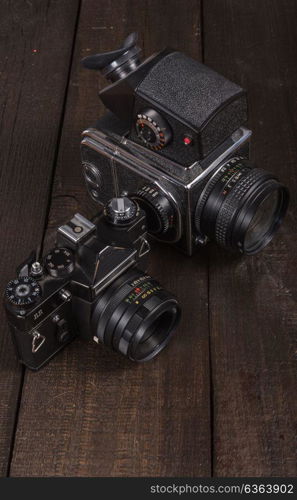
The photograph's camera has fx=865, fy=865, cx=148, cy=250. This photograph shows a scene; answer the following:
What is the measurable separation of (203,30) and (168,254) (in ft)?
2.22

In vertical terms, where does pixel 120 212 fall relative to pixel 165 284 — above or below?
above

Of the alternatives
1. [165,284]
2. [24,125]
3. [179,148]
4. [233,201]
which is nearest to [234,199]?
[233,201]

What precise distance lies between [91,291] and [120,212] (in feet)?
0.49

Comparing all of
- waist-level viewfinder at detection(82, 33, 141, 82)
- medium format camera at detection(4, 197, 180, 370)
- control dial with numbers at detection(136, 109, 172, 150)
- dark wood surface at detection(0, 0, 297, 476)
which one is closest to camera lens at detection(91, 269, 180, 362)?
medium format camera at detection(4, 197, 180, 370)

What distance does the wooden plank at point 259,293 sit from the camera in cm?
151

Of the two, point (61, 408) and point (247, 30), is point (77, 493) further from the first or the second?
point (247, 30)

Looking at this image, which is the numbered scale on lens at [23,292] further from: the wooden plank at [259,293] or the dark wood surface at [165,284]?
the wooden plank at [259,293]

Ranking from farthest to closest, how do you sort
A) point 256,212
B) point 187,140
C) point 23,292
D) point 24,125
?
point 24,125 < point 256,212 < point 187,140 < point 23,292

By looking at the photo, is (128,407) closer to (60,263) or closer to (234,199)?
(60,263)

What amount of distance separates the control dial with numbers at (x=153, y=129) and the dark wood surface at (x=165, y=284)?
268 mm

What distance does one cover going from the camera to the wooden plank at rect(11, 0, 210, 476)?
149 centimetres

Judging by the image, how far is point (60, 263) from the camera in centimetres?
143

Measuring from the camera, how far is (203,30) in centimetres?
212

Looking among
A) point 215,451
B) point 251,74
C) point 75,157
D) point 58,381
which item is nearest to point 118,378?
point 58,381
